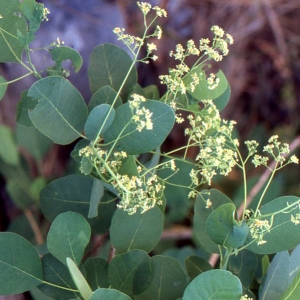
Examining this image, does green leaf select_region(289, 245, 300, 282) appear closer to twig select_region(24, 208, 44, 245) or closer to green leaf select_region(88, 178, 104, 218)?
green leaf select_region(88, 178, 104, 218)

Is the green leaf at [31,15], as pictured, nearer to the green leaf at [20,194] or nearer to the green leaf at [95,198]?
the green leaf at [95,198]

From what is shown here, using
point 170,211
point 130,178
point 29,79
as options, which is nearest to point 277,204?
point 130,178

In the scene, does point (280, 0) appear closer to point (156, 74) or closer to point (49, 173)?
point (156, 74)

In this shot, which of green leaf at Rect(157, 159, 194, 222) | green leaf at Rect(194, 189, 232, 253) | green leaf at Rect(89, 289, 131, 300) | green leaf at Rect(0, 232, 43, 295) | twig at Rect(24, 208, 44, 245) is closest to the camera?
green leaf at Rect(89, 289, 131, 300)

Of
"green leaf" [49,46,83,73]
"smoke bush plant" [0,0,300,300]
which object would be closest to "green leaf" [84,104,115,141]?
"smoke bush plant" [0,0,300,300]

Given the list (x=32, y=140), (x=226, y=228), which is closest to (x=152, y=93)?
(x=226, y=228)

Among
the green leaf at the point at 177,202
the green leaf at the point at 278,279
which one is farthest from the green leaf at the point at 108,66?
the green leaf at the point at 177,202
